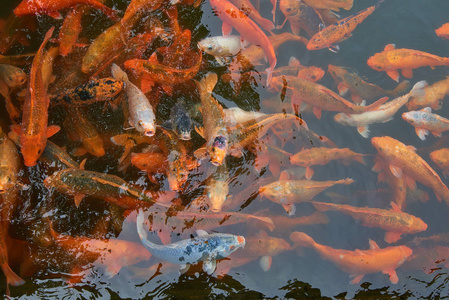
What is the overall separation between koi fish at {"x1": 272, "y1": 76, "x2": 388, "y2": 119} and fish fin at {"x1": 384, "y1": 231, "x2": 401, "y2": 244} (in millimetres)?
1901

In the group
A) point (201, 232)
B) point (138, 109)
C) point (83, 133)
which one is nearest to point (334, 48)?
point (138, 109)

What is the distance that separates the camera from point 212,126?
3.92 meters

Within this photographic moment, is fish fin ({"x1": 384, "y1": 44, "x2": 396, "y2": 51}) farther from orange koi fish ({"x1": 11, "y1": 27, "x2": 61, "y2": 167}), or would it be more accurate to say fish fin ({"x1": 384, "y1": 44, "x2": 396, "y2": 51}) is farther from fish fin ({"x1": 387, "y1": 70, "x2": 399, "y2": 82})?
orange koi fish ({"x1": 11, "y1": 27, "x2": 61, "y2": 167})

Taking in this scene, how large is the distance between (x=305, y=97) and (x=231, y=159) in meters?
1.68

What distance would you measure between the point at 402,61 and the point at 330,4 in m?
1.69

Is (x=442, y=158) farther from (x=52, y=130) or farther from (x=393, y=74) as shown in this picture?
(x=52, y=130)

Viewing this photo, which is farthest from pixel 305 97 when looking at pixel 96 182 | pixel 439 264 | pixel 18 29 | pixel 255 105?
pixel 18 29

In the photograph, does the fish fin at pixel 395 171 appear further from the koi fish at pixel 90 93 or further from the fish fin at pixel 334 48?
the koi fish at pixel 90 93

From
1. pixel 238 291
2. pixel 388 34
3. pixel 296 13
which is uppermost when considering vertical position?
pixel 296 13

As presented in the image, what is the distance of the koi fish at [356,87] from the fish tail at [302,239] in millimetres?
2529

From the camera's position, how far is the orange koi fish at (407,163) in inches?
183

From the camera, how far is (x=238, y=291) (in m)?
3.65

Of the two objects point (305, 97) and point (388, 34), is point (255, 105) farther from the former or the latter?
point (388, 34)

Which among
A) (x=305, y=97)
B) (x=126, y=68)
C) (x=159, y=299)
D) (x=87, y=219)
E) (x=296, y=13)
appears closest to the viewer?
(x=159, y=299)
